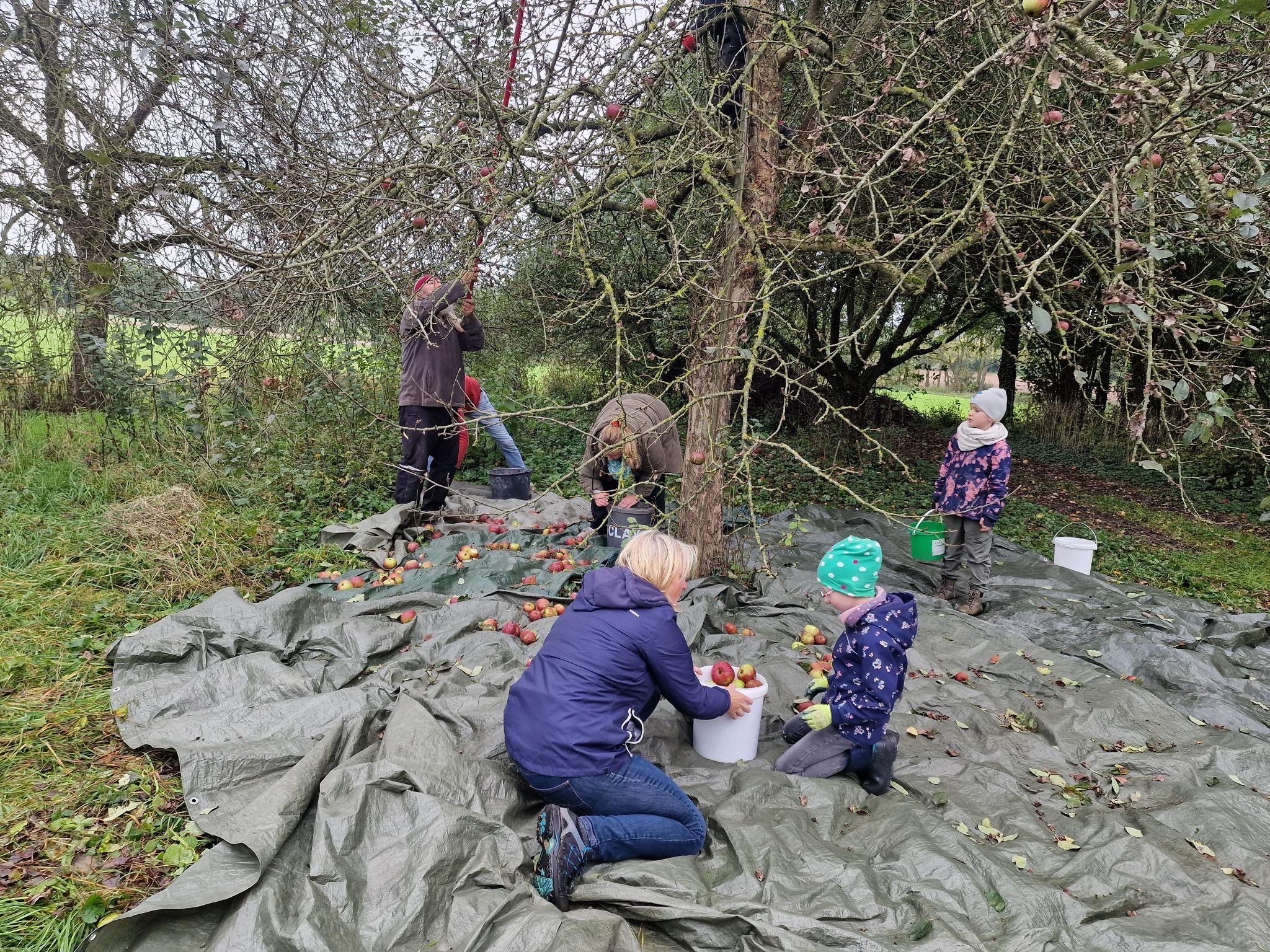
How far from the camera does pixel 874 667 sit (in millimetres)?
2781

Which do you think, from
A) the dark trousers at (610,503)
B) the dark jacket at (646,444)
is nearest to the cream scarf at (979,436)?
the dark jacket at (646,444)

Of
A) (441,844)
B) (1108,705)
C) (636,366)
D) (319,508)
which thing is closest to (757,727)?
(441,844)

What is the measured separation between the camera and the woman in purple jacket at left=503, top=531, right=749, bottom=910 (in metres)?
2.38

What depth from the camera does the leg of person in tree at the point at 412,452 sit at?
5445 mm

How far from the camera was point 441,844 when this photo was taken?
2225 mm

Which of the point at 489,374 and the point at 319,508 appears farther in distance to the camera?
the point at 489,374

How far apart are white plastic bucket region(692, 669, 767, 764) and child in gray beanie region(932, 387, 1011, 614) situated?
2.33m

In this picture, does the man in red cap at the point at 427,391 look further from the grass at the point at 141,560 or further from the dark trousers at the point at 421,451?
the grass at the point at 141,560

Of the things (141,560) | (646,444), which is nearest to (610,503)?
(646,444)

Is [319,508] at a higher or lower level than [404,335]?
lower

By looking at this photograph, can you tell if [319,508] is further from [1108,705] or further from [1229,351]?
[1229,351]

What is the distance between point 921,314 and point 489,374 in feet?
20.7

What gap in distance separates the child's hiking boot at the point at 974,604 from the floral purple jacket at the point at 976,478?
1.37 feet

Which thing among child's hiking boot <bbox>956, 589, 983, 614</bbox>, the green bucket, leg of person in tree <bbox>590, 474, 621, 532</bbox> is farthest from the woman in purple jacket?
the green bucket
